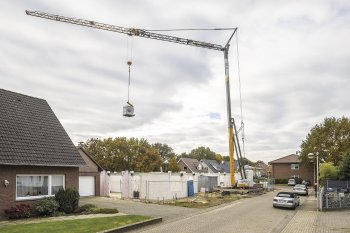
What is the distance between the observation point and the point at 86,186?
39594 millimetres

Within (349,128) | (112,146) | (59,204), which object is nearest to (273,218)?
(59,204)

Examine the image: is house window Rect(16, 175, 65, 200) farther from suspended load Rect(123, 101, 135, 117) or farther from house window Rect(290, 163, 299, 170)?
house window Rect(290, 163, 299, 170)

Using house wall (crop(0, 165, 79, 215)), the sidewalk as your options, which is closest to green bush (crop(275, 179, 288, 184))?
the sidewalk

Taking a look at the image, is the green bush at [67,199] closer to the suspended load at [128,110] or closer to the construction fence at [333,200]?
the suspended load at [128,110]

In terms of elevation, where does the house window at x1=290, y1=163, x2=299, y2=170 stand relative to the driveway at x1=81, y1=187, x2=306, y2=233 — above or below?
above

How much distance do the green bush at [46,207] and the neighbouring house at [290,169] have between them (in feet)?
228

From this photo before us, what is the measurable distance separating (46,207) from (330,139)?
58.6 meters

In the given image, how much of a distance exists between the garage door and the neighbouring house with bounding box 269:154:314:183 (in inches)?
2192

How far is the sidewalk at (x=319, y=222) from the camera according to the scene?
20.5 metres

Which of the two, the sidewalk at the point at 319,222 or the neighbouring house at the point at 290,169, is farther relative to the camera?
the neighbouring house at the point at 290,169

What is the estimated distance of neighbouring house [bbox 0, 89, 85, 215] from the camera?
21.9 m

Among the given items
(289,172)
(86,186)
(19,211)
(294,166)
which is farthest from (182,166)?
(19,211)

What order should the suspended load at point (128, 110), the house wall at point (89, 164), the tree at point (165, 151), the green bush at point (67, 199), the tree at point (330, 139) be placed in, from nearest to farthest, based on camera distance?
the green bush at point (67, 199) < the suspended load at point (128, 110) < the house wall at point (89, 164) < the tree at point (330, 139) < the tree at point (165, 151)

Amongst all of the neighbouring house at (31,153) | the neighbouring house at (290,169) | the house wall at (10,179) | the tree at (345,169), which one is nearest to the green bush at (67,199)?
the neighbouring house at (31,153)
